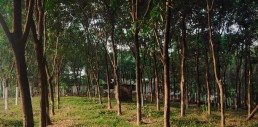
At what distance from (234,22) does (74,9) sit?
17.5 meters

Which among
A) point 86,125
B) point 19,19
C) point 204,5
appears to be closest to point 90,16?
point 204,5

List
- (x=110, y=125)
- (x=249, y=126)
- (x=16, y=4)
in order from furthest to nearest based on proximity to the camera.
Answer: (x=249, y=126), (x=110, y=125), (x=16, y=4)

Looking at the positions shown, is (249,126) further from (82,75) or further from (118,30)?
(82,75)

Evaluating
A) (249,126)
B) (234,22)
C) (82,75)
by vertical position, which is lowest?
(249,126)

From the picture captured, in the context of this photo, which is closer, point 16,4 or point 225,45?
point 16,4

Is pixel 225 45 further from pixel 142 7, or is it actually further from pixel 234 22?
pixel 142 7

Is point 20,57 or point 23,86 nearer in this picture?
point 23,86

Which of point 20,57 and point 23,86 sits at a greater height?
point 20,57

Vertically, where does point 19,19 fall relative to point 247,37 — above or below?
below

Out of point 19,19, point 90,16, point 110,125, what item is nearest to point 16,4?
point 19,19

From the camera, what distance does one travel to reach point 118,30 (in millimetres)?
36406

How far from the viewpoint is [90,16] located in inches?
1393

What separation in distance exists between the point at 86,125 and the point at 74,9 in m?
14.1

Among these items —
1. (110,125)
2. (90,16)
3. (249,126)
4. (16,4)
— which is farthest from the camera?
(90,16)
